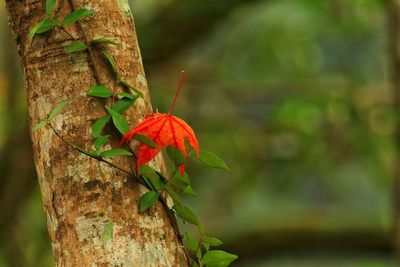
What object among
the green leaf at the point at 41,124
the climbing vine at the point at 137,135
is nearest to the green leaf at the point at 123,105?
the climbing vine at the point at 137,135

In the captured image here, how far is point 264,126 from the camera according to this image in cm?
582

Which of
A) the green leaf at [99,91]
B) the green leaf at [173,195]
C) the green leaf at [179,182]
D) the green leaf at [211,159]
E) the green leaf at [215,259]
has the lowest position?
the green leaf at [215,259]

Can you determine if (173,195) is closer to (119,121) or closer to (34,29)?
(119,121)

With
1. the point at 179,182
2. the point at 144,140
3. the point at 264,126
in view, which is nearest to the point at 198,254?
the point at 179,182

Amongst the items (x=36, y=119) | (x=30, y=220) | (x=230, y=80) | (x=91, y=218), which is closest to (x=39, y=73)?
(x=36, y=119)

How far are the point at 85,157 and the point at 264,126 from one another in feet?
15.0

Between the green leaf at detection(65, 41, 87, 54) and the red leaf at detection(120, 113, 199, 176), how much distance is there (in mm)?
144

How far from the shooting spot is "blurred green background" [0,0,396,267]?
462 centimetres

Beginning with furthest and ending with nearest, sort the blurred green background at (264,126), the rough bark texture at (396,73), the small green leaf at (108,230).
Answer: the blurred green background at (264,126) < the rough bark texture at (396,73) < the small green leaf at (108,230)

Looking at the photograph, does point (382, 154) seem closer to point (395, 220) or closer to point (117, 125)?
point (395, 220)

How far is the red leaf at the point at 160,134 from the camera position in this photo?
1.33 metres

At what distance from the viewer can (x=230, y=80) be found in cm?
625

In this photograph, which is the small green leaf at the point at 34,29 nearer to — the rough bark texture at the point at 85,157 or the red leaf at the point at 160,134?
the rough bark texture at the point at 85,157

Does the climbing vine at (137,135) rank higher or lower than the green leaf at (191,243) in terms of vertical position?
higher
